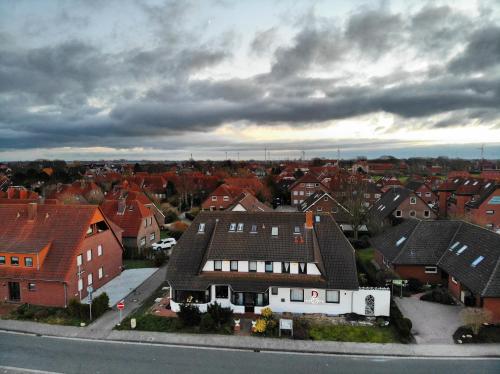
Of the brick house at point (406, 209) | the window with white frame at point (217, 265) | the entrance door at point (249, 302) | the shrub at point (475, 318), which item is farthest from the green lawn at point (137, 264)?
the brick house at point (406, 209)

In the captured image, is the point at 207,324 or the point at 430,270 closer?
the point at 207,324

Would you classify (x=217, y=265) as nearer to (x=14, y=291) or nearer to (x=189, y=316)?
(x=189, y=316)

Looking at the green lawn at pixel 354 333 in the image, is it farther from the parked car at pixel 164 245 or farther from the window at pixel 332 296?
the parked car at pixel 164 245

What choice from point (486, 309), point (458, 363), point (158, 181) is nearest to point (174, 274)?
point (458, 363)

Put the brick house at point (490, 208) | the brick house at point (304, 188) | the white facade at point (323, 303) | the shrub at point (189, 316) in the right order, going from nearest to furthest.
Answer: the shrub at point (189, 316) < the white facade at point (323, 303) < the brick house at point (490, 208) < the brick house at point (304, 188)

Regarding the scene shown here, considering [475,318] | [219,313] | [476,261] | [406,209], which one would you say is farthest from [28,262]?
[406,209]

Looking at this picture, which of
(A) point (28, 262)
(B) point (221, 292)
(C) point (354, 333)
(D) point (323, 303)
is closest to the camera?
(C) point (354, 333)

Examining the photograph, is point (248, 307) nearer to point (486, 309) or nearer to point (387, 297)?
point (387, 297)
